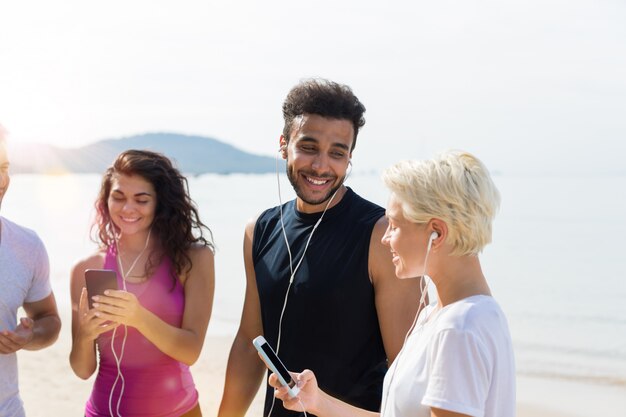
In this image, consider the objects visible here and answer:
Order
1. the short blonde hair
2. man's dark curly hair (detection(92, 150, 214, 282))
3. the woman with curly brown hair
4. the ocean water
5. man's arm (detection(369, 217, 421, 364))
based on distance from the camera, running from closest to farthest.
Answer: the short blonde hair, man's arm (detection(369, 217, 421, 364)), the woman with curly brown hair, man's dark curly hair (detection(92, 150, 214, 282)), the ocean water

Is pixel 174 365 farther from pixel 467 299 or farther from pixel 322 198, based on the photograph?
pixel 467 299

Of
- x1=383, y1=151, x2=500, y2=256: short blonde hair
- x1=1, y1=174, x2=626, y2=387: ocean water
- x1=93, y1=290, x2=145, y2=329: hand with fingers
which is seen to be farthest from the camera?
x1=1, y1=174, x2=626, y2=387: ocean water

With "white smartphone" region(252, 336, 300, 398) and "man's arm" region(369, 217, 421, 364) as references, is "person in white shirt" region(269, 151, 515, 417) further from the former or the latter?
"man's arm" region(369, 217, 421, 364)

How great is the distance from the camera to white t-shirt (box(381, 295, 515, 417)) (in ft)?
6.04

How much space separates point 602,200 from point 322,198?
39976 mm

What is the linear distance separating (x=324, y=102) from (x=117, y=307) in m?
1.36

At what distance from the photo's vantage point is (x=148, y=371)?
3.45m

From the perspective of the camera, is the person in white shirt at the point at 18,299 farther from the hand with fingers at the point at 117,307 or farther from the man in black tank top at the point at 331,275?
the man in black tank top at the point at 331,275

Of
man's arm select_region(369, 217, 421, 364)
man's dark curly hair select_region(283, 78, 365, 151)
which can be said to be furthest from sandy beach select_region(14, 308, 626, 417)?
man's dark curly hair select_region(283, 78, 365, 151)

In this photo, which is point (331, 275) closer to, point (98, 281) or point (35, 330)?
point (98, 281)

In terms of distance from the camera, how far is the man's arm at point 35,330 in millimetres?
3139

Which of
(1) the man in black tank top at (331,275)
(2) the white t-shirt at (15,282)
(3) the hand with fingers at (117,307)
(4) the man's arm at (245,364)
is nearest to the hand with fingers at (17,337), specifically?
(2) the white t-shirt at (15,282)

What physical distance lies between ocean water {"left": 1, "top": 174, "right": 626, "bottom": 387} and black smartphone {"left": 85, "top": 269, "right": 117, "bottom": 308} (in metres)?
0.99

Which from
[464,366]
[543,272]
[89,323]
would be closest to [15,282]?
[89,323]
